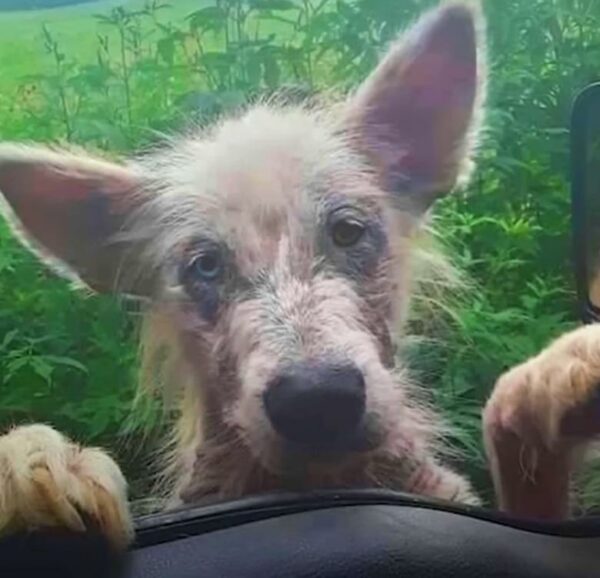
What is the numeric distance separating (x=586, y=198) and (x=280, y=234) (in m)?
0.30

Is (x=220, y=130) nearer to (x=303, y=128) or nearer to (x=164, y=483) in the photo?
(x=303, y=128)

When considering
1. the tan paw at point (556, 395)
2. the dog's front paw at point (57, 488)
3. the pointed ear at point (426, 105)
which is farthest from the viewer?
the pointed ear at point (426, 105)

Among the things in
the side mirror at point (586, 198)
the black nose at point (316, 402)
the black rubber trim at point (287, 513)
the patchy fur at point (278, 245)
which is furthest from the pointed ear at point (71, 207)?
the side mirror at point (586, 198)

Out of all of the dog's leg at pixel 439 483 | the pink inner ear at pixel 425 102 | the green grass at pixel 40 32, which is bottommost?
the dog's leg at pixel 439 483

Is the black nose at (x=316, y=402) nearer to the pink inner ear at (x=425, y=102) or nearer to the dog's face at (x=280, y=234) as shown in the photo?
the dog's face at (x=280, y=234)

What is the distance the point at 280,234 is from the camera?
1145 millimetres

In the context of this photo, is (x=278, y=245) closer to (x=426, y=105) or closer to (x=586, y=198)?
(x=426, y=105)

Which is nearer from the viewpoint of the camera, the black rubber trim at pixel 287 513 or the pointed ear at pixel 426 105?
A: the black rubber trim at pixel 287 513

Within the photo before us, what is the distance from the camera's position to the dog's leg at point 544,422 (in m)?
1.08

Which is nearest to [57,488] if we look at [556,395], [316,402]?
[316,402]

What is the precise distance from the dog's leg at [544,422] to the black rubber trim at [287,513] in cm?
12

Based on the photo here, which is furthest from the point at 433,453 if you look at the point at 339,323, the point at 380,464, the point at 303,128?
the point at 303,128

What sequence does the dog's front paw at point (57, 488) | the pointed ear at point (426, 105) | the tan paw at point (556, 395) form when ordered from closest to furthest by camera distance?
the dog's front paw at point (57, 488) → the tan paw at point (556, 395) → the pointed ear at point (426, 105)

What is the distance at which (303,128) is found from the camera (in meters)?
1.17
